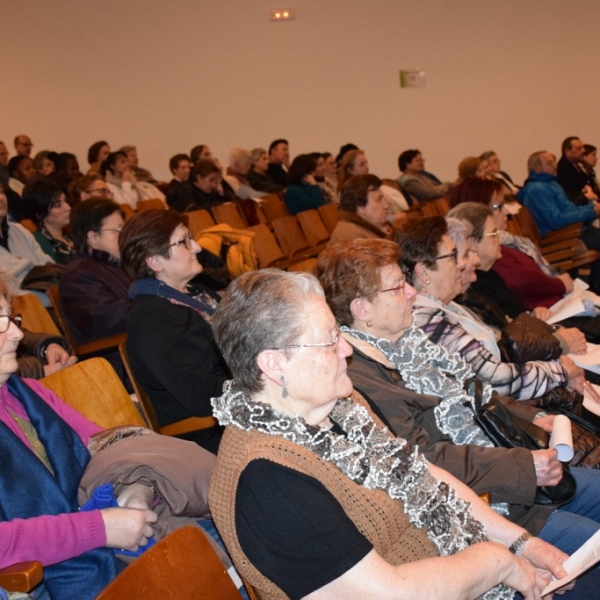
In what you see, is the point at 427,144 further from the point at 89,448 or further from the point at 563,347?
the point at 89,448

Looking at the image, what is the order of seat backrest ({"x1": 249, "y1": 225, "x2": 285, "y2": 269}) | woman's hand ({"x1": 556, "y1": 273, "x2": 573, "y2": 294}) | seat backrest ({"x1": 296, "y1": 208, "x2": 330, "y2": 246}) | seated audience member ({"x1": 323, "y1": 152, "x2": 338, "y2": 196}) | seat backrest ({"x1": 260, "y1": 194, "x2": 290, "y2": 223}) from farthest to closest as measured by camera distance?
seated audience member ({"x1": 323, "y1": 152, "x2": 338, "y2": 196}) → seat backrest ({"x1": 260, "y1": 194, "x2": 290, "y2": 223}) → seat backrest ({"x1": 296, "y1": 208, "x2": 330, "y2": 246}) → seat backrest ({"x1": 249, "y1": 225, "x2": 285, "y2": 269}) → woman's hand ({"x1": 556, "y1": 273, "x2": 573, "y2": 294})

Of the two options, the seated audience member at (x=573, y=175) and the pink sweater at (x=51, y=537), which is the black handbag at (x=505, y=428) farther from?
the seated audience member at (x=573, y=175)

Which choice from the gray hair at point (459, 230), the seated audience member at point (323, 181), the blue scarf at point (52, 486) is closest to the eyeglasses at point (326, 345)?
the blue scarf at point (52, 486)

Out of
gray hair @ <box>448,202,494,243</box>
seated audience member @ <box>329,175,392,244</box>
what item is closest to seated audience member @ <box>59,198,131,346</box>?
seated audience member @ <box>329,175,392,244</box>

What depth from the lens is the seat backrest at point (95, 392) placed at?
7.18ft

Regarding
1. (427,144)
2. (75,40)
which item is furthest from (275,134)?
(75,40)

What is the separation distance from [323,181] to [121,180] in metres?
2.14

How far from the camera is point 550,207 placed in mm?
5699

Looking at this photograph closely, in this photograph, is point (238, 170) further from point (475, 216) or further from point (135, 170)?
point (475, 216)

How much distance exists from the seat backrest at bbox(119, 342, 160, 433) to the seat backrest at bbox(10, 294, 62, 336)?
77cm

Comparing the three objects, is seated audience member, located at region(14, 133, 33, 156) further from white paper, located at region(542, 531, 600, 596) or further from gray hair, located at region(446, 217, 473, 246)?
white paper, located at region(542, 531, 600, 596)

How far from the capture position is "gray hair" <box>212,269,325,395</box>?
1.44m

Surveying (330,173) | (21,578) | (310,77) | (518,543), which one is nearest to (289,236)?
(330,173)

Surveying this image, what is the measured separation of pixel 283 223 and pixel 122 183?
255cm
